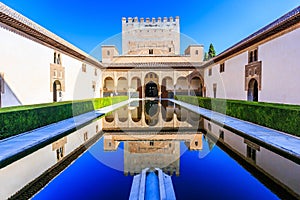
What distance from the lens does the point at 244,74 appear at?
14.5 meters

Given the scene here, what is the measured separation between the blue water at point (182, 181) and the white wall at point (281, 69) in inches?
241

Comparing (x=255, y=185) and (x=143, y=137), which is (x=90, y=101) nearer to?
(x=143, y=137)

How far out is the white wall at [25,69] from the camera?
31.3 feet

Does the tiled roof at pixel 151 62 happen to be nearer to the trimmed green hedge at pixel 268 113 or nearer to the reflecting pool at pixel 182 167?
the trimmed green hedge at pixel 268 113

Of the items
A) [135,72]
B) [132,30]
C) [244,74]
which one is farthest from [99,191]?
[132,30]

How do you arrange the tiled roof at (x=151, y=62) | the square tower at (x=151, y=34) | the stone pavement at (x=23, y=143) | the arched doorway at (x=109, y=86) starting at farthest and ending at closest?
the square tower at (x=151, y=34) → the arched doorway at (x=109, y=86) → the tiled roof at (x=151, y=62) → the stone pavement at (x=23, y=143)

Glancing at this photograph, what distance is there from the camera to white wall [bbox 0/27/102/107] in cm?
954

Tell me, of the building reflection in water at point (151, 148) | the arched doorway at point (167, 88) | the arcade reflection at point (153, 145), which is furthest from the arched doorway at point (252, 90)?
the arched doorway at point (167, 88)

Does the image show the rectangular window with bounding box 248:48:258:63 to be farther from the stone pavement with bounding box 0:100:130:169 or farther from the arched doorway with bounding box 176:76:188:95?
the arched doorway with bounding box 176:76:188:95

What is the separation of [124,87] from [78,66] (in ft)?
40.5

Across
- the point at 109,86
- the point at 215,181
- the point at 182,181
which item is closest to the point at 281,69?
the point at 215,181

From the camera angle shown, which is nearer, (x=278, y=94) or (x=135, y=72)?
(x=278, y=94)

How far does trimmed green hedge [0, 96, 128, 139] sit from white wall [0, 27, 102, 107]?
5.90 ft

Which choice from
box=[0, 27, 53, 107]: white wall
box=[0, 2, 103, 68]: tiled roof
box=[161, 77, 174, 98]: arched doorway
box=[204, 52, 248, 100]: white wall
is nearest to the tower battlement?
box=[161, 77, 174, 98]: arched doorway
